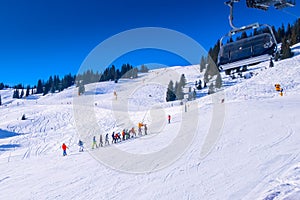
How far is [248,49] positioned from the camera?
705 cm

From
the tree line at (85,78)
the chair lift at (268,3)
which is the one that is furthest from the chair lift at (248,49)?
the tree line at (85,78)

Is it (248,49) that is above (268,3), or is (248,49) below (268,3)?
below

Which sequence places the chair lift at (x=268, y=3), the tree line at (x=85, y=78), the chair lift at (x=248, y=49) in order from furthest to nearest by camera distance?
the tree line at (x=85, y=78), the chair lift at (x=248, y=49), the chair lift at (x=268, y=3)

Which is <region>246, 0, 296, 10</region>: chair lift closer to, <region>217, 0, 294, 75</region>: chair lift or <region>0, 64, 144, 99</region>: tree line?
<region>217, 0, 294, 75</region>: chair lift

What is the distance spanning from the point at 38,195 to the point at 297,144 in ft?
33.4

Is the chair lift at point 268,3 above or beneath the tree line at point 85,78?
beneath

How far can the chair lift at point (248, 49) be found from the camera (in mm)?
6441

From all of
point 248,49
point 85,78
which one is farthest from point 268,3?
point 85,78

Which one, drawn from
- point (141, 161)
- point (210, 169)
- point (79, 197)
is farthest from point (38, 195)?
point (210, 169)

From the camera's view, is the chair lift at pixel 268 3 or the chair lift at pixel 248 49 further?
the chair lift at pixel 248 49

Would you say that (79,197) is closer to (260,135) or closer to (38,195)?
(38,195)

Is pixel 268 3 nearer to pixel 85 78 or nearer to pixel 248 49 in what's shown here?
pixel 248 49

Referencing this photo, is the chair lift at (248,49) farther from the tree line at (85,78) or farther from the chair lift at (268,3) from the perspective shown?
the tree line at (85,78)

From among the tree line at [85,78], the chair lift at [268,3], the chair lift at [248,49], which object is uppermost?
the tree line at [85,78]
